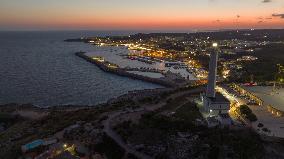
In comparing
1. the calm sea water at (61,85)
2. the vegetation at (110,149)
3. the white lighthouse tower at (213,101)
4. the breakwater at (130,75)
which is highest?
the white lighthouse tower at (213,101)

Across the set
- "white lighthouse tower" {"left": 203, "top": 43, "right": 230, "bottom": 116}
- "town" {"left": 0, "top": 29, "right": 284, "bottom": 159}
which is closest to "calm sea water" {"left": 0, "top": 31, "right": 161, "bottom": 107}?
"town" {"left": 0, "top": 29, "right": 284, "bottom": 159}

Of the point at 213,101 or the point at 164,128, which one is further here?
the point at 213,101

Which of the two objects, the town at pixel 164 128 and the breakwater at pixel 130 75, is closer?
the town at pixel 164 128

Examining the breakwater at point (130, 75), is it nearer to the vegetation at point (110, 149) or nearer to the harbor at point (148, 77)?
the harbor at point (148, 77)

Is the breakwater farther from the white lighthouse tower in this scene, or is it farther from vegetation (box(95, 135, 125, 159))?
vegetation (box(95, 135, 125, 159))

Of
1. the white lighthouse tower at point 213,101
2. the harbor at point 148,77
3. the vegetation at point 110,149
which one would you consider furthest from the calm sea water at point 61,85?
the vegetation at point 110,149

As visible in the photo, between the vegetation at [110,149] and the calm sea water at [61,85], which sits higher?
the vegetation at [110,149]

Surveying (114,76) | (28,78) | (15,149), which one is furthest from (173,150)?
(28,78)

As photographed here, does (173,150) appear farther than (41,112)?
No

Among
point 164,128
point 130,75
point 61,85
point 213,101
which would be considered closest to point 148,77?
point 130,75

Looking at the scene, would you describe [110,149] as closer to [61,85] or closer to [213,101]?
[213,101]

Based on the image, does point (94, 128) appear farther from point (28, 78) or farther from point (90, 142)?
point (28, 78)
